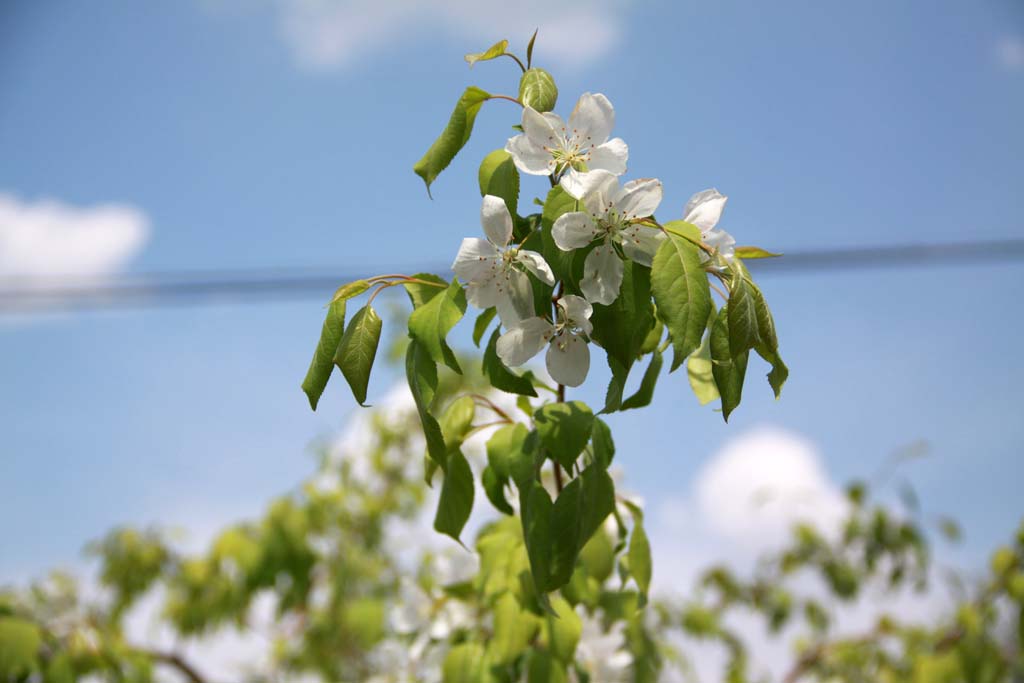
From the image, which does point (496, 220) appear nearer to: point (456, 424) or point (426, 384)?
point (426, 384)

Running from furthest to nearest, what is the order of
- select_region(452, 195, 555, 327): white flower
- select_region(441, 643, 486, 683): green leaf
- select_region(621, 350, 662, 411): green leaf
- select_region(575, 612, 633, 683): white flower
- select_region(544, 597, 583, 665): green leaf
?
select_region(575, 612, 633, 683): white flower
select_region(441, 643, 486, 683): green leaf
select_region(544, 597, 583, 665): green leaf
select_region(621, 350, 662, 411): green leaf
select_region(452, 195, 555, 327): white flower

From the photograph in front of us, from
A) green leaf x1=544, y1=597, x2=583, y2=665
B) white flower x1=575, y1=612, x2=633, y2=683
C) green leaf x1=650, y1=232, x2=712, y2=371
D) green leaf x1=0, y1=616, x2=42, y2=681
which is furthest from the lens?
green leaf x1=0, y1=616, x2=42, y2=681

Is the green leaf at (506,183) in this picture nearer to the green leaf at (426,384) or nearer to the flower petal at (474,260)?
the flower petal at (474,260)

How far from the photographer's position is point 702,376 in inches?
42.6

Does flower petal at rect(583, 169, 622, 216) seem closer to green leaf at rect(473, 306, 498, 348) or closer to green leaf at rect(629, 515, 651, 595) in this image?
green leaf at rect(473, 306, 498, 348)

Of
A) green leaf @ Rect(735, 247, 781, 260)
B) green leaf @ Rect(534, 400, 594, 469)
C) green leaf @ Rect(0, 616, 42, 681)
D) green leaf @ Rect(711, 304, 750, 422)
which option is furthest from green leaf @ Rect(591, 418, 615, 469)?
green leaf @ Rect(0, 616, 42, 681)

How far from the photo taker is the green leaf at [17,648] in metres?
1.64

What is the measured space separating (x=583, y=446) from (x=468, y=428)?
0.25 metres

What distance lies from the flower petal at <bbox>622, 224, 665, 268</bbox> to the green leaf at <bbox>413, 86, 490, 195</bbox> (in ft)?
0.74

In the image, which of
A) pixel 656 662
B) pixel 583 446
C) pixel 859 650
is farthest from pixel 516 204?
pixel 859 650

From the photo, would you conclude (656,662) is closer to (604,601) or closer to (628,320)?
(604,601)

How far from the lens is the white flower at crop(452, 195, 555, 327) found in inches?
34.8

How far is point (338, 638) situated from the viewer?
379cm

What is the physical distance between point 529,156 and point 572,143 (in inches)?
2.2
